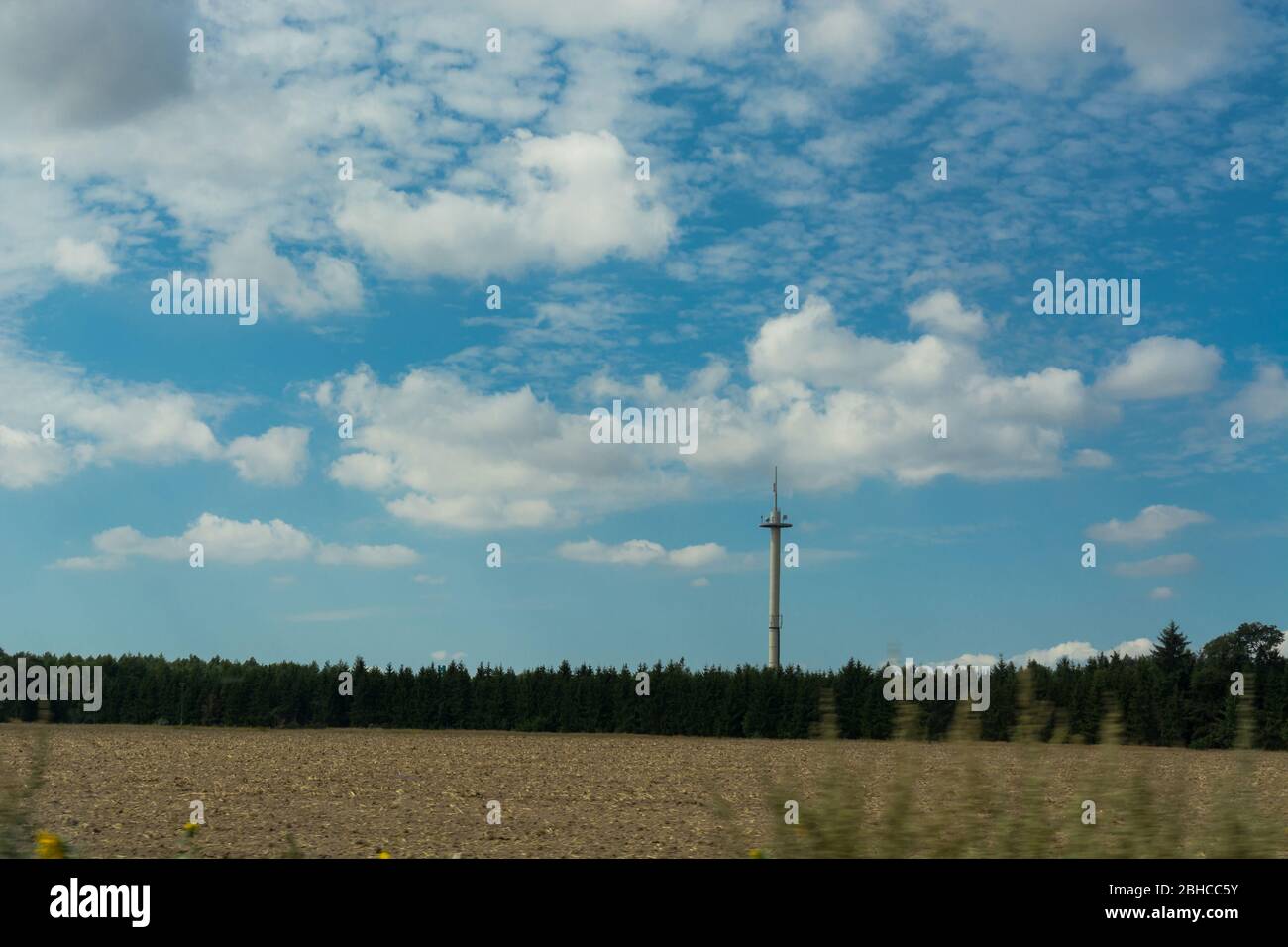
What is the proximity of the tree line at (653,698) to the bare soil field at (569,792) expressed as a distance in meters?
4.21

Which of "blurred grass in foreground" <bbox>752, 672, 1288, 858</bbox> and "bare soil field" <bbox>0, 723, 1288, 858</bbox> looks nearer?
"blurred grass in foreground" <bbox>752, 672, 1288, 858</bbox>

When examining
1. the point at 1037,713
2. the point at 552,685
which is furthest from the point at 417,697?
the point at 1037,713

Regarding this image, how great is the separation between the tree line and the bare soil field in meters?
4.21

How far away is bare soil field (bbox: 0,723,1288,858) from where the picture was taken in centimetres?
468

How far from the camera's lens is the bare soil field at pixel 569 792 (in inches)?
184

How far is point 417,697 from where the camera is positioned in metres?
55.8

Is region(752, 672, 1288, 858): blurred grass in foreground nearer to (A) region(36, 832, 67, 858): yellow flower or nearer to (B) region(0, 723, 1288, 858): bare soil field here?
(B) region(0, 723, 1288, 858): bare soil field

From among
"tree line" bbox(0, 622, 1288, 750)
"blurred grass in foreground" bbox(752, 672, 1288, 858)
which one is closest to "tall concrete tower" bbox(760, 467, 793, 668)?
"tree line" bbox(0, 622, 1288, 750)

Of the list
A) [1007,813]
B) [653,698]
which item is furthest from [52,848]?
[653,698]

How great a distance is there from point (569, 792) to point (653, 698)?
29347mm

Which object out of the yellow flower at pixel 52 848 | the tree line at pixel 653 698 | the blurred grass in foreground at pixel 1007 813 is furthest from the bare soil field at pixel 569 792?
the tree line at pixel 653 698

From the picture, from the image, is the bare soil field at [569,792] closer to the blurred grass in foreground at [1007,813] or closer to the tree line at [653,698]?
the blurred grass in foreground at [1007,813]

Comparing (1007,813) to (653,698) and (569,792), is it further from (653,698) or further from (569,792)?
(653,698)
